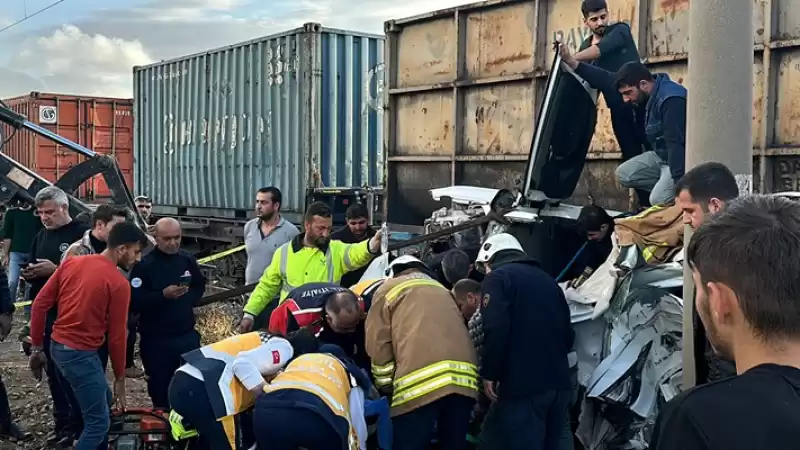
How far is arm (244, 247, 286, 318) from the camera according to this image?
528 centimetres

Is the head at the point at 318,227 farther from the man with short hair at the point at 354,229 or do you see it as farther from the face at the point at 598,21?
the face at the point at 598,21

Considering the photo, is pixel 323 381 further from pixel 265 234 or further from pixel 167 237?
pixel 265 234

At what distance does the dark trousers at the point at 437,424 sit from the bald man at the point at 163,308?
202cm

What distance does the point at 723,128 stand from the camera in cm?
259

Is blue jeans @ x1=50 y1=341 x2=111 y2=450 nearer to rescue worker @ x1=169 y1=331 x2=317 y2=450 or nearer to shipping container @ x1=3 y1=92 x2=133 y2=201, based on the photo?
rescue worker @ x1=169 y1=331 x2=317 y2=450

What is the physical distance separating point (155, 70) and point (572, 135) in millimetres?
10649

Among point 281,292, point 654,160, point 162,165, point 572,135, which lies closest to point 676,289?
point 654,160

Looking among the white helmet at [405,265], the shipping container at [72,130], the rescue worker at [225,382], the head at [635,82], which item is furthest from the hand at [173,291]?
the shipping container at [72,130]

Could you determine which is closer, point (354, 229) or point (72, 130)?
point (354, 229)

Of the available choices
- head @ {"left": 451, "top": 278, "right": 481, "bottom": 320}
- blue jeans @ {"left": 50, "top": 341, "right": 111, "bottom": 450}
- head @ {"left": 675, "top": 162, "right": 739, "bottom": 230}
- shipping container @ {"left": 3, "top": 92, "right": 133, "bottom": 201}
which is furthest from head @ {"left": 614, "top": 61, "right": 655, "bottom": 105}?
shipping container @ {"left": 3, "top": 92, "right": 133, "bottom": 201}

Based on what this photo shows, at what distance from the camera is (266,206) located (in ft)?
19.7

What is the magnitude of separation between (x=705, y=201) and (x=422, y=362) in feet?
4.99

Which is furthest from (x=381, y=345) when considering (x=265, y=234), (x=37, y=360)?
(x=265, y=234)

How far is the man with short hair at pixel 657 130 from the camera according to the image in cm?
434
